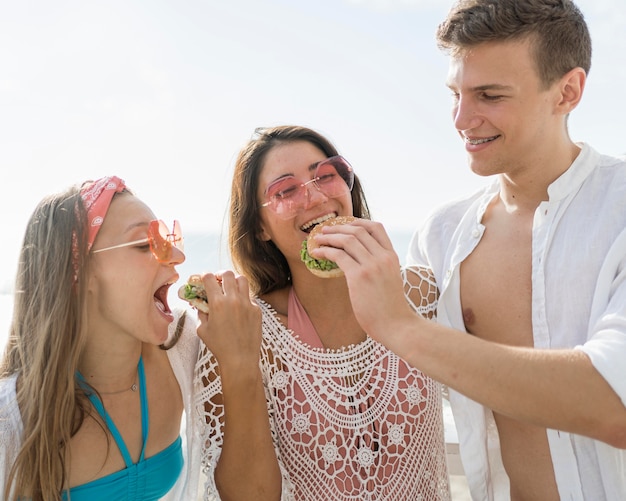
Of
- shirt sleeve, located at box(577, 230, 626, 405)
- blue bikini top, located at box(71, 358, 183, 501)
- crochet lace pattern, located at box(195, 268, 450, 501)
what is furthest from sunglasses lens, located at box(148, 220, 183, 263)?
shirt sleeve, located at box(577, 230, 626, 405)

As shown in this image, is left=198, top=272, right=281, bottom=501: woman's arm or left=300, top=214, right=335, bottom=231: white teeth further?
left=300, top=214, right=335, bottom=231: white teeth

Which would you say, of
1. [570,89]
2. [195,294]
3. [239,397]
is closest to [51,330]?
[195,294]

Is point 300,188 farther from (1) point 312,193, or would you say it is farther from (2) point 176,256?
(2) point 176,256

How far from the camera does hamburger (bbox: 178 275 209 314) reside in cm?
337

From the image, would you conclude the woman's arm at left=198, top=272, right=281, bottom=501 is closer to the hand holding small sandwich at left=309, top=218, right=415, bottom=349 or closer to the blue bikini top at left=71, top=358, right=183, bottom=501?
the blue bikini top at left=71, top=358, right=183, bottom=501

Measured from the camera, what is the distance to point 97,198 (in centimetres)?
315

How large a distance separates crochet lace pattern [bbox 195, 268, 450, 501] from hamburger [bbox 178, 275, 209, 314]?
0.98 ft

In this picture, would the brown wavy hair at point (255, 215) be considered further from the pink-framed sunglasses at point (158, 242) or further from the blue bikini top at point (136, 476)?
the blue bikini top at point (136, 476)

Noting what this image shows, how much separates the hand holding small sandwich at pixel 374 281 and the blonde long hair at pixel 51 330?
1388 millimetres

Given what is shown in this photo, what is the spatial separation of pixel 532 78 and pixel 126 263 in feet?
7.87

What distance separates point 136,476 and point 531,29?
3.23 m

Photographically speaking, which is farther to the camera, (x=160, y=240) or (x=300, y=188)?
(x=300, y=188)

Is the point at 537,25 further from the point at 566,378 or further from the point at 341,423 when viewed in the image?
the point at 341,423

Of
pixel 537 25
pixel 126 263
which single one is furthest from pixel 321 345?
pixel 537 25
